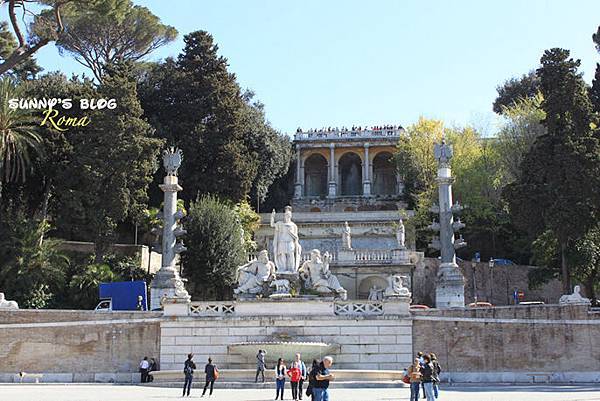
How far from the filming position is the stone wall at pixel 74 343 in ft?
84.5

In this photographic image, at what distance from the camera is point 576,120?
2978 centimetres

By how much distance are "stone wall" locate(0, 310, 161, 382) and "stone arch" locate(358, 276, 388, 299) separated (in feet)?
39.5

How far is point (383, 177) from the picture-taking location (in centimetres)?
6525

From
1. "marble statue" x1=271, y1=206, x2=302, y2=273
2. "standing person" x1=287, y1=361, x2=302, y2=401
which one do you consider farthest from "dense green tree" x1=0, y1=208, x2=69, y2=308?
"standing person" x1=287, y1=361, x2=302, y2=401

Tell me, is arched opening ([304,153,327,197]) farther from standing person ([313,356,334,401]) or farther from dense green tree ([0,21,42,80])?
standing person ([313,356,334,401])

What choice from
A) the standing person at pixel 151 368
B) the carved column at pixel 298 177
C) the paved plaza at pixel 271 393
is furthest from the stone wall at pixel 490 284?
the carved column at pixel 298 177

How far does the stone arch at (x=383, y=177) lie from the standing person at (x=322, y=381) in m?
51.5

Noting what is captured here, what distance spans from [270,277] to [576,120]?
13.3 metres

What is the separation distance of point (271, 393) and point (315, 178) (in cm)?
4632

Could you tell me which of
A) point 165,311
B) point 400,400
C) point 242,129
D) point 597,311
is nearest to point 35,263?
point 165,311

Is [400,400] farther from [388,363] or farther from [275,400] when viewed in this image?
[388,363]

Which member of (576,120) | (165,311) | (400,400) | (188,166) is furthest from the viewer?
(188,166)

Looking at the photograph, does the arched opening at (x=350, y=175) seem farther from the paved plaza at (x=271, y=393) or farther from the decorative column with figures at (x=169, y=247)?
the paved plaza at (x=271, y=393)

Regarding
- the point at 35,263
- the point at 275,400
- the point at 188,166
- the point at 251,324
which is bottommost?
the point at 275,400
